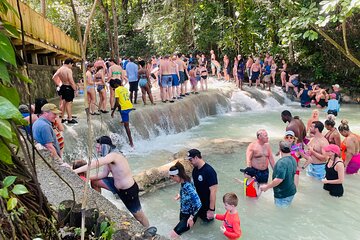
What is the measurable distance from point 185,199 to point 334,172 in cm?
297

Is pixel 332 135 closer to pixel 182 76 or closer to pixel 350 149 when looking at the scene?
pixel 350 149

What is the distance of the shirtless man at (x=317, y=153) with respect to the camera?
7008 mm

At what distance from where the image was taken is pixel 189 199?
16.6 ft

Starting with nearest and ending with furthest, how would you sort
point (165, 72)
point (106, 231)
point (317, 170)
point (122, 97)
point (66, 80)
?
1. point (106, 231)
2. point (317, 170)
3. point (66, 80)
4. point (122, 97)
5. point (165, 72)

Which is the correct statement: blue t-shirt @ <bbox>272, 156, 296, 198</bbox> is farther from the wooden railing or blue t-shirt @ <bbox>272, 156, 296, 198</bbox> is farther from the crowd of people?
the wooden railing

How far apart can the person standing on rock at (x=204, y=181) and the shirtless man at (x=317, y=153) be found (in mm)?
2554

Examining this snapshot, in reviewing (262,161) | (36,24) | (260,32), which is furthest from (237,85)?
(262,161)

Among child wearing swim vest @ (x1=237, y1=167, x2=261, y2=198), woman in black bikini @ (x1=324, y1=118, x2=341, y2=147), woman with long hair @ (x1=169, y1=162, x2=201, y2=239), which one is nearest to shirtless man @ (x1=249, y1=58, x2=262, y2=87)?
woman in black bikini @ (x1=324, y1=118, x2=341, y2=147)

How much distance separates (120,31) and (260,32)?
13039mm

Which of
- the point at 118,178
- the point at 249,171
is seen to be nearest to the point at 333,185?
the point at 249,171

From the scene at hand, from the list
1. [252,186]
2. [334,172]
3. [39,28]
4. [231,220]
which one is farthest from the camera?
[39,28]

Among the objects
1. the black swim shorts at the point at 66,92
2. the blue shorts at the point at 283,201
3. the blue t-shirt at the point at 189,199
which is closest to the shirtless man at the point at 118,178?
the blue t-shirt at the point at 189,199

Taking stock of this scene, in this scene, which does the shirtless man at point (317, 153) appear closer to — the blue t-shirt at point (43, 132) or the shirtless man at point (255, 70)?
the blue t-shirt at point (43, 132)

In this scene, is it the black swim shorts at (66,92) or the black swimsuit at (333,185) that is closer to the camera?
the black swimsuit at (333,185)
